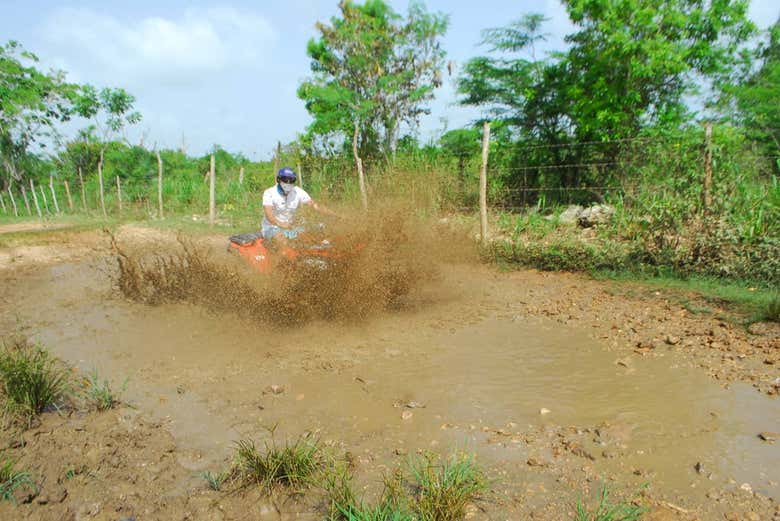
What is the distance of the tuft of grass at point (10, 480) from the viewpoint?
2.74 metres

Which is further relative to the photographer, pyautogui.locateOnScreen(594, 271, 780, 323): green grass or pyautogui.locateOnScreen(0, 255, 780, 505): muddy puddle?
pyautogui.locateOnScreen(594, 271, 780, 323): green grass

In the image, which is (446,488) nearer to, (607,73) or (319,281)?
(319,281)

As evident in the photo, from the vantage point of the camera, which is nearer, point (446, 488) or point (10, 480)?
point (446, 488)

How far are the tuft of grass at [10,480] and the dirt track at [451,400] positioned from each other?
89 millimetres

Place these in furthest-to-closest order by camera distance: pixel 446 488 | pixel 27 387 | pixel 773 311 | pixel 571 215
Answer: pixel 571 215 → pixel 773 311 → pixel 27 387 → pixel 446 488

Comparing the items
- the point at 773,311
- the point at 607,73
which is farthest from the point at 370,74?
the point at 773,311

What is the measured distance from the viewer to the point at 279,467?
288 centimetres

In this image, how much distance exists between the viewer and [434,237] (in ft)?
27.5

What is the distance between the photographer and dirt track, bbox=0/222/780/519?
9.27 feet

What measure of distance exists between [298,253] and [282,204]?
1160 millimetres

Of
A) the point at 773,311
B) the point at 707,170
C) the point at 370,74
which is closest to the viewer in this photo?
the point at 773,311

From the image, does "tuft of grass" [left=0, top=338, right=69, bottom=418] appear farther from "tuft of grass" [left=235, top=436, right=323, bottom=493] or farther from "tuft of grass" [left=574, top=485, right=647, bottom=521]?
"tuft of grass" [left=574, top=485, right=647, bottom=521]

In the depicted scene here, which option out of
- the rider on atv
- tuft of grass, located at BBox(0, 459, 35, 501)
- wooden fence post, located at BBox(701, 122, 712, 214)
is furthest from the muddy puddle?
wooden fence post, located at BBox(701, 122, 712, 214)

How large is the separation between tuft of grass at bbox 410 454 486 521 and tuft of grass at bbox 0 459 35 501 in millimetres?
2067
